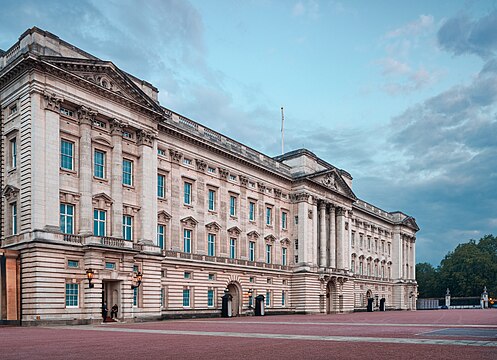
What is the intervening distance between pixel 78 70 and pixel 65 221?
12176 millimetres

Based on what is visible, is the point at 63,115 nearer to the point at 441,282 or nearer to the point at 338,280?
the point at 338,280

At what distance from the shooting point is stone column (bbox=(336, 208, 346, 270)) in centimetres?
8700

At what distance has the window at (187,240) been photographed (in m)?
58.3

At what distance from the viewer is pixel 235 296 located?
65688 mm

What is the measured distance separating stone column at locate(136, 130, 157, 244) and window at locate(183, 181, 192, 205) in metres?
6.79

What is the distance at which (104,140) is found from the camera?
47906 mm

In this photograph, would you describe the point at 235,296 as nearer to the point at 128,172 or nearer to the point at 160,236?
the point at 160,236

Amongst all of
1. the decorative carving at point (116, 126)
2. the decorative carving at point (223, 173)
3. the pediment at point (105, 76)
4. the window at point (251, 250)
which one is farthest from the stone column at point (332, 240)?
the decorative carving at point (116, 126)

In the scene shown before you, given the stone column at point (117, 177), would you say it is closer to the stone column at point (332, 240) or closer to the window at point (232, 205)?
the window at point (232, 205)

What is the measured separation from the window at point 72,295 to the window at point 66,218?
165 inches

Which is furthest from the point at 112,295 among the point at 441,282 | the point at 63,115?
the point at 441,282

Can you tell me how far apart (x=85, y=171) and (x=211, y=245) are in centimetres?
2092

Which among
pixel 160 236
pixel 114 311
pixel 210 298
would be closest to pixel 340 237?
pixel 210 298

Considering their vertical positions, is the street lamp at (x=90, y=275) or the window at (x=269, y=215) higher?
the window at (x=269, y=215)
